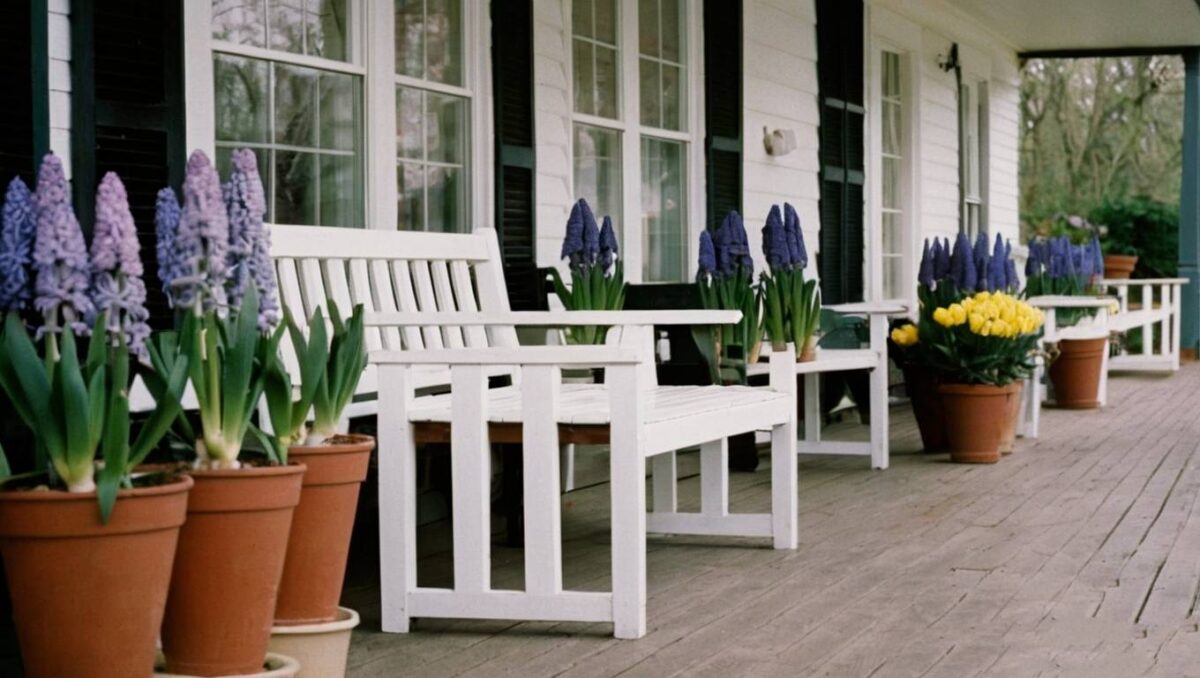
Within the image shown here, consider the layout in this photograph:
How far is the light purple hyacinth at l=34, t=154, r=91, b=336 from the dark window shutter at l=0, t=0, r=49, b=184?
2.79 feet

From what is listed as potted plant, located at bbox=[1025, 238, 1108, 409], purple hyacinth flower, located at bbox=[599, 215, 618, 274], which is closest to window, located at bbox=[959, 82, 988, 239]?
potted plant, located at bbox=[1025, 238, 1108, 409]

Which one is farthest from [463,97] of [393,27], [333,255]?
[333,255]

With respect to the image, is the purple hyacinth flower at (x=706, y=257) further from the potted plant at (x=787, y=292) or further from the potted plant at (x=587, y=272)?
the potted plant at (x=587, y=272)

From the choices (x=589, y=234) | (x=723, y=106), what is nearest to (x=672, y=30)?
(x=723, y=106)

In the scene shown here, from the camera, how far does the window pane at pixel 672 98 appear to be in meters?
6.64

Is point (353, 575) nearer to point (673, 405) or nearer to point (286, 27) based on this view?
point (673, 405)

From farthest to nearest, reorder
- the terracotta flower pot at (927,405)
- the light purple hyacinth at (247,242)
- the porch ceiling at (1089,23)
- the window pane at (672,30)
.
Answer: the porch ceiling at (1089,23), the terracotta flower pot at (927,405), the window pane at (672,30), the light purple hyacinth at (247,242)

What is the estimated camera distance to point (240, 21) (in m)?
4.19

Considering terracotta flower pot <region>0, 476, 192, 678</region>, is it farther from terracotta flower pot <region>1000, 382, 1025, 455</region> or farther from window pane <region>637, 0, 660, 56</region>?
terracotta flower pot <region>1000, 382, 1025, 455</region>

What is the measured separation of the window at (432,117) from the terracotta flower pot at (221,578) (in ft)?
7.76

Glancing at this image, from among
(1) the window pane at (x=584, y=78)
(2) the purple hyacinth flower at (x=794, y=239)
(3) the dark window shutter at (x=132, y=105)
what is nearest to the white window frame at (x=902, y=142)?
(2) the purple hyacinth flower at (x=794, y=239)

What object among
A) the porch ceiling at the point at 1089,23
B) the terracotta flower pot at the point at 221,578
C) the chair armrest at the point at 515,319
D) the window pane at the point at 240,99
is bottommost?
the terracotta flower pot at the point at 221,578

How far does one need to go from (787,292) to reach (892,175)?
387 cm

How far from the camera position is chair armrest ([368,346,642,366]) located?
3324 millimetres
